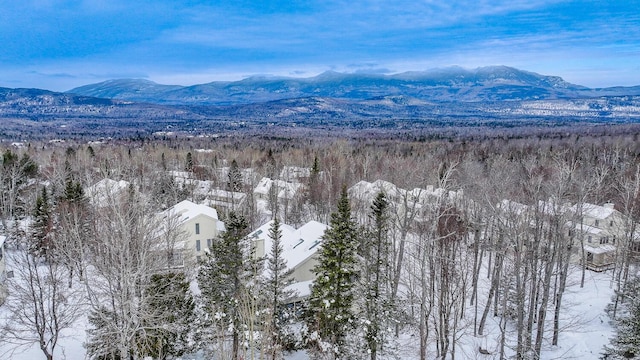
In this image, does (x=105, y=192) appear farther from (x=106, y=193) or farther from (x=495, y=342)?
(x=495, y=342)

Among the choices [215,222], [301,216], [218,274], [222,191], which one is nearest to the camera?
[218,274]

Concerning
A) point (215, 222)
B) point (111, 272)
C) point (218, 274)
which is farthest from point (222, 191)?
point (111, 272)

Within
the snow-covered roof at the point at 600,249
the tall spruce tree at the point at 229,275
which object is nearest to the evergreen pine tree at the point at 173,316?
the tall spruce tree at the point at 229,275

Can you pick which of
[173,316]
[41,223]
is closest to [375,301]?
[173,316]

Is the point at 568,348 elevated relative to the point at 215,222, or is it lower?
lower

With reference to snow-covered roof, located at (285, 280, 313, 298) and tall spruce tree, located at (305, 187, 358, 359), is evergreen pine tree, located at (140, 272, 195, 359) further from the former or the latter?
snow-covered roof, located at (285, 280, 313, 298)

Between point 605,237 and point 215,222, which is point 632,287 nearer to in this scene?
point 605,237
